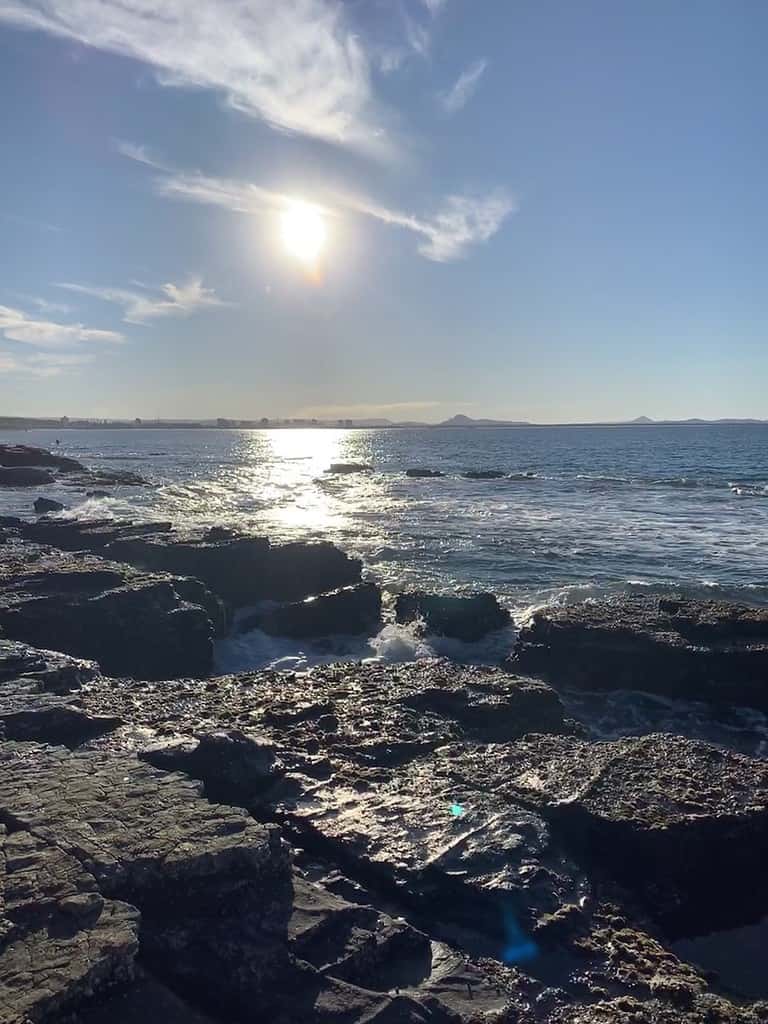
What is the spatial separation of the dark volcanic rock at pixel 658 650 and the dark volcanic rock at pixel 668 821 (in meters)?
4.50

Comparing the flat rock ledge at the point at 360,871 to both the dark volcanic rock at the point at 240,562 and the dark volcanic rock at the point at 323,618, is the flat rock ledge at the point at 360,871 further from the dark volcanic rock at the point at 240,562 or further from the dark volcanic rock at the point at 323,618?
the dark volcanic rock at the point at 240,562

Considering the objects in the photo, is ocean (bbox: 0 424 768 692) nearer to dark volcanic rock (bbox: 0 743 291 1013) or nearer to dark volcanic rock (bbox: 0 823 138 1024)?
dark volcanic rock (bbox: 0 743 291 1013)

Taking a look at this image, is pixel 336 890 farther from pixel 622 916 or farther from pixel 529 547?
pixel 529 547

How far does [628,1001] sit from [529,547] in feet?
76.1

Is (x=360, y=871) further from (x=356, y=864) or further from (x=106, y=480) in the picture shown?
(x=106, y=480)

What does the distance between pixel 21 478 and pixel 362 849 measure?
179 ft

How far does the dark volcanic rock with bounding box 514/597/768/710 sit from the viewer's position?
43.8 feet

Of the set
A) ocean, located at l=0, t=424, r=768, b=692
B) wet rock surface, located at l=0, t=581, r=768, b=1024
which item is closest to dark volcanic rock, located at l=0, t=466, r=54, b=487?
ocean, located at l=0, t=424, r=768, b=692

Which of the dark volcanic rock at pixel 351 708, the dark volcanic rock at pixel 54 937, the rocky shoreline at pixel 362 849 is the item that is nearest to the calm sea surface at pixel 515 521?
the dark volcanic rock at pixel 351 708

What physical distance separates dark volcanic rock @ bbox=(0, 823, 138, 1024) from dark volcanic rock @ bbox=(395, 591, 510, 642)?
12.2m

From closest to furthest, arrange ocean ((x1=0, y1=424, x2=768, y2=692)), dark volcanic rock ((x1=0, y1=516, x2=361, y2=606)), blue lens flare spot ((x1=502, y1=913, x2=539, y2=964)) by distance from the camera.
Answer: blue lens flare spot ((x1=502, y1=913, x2=539, y2=964)) → dark volcanic rock ((x1=0, y1=516, x2=361, y2=606)) → ocean ((x1=0, y1=424, x2=768, y2=692))

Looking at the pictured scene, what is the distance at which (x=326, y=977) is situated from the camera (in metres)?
5.55

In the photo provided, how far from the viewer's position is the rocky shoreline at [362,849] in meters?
5.37

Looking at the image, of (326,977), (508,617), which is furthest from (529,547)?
(326,977)
